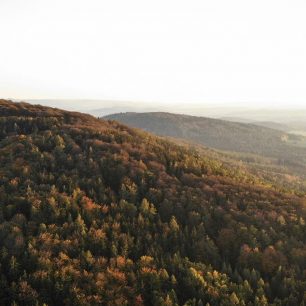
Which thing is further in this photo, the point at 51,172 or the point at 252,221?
the point at 51,172

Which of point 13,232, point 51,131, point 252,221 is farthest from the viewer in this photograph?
point 51,131

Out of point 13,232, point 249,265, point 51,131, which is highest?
point 51,131

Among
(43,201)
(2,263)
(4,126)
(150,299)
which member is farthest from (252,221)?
(4,126)

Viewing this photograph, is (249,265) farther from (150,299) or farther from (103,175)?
(103,175)

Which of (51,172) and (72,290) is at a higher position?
(51,172)

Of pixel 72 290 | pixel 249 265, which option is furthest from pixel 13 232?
pixel 249 265

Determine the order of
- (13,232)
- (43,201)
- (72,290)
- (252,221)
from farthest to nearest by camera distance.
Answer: (252,221) < (43,201) < (13,232) < (72,290)

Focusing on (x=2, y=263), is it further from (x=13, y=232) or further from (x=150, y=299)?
(x=150, y=299)
